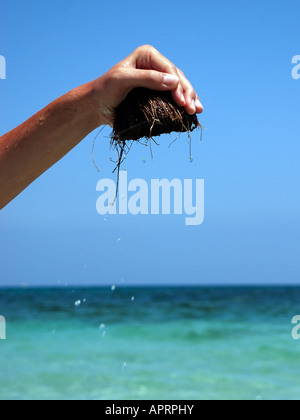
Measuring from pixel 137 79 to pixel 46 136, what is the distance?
0.30 meters

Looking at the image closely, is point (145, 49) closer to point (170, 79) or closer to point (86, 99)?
point (170, 79)

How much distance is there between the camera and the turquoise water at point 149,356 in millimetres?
9297

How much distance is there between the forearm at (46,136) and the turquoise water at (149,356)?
3381 millimetres

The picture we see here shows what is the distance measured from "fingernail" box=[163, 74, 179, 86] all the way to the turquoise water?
3.49 metres

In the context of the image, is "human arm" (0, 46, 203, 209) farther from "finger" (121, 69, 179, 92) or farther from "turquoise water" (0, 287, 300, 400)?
"turquoise water" (0, 287, 300, 400)

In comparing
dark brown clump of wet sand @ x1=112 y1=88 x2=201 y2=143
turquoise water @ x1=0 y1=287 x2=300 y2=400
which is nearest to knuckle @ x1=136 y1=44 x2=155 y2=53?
dark brown clump of wet sand @ x1=112 y1=88 x2=201 y2=143

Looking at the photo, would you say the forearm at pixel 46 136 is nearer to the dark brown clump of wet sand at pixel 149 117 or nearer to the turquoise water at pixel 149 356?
the dark brown clump of wet sand at pixel 149 117

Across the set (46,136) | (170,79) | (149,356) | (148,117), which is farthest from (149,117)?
(149,356)

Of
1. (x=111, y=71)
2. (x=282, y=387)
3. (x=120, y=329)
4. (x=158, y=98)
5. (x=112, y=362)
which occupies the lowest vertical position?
(x=111, y=71)

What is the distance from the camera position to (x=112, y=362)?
11383mm

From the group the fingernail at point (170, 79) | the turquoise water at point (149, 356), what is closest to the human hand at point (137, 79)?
the fingernail at point (170, 79)
